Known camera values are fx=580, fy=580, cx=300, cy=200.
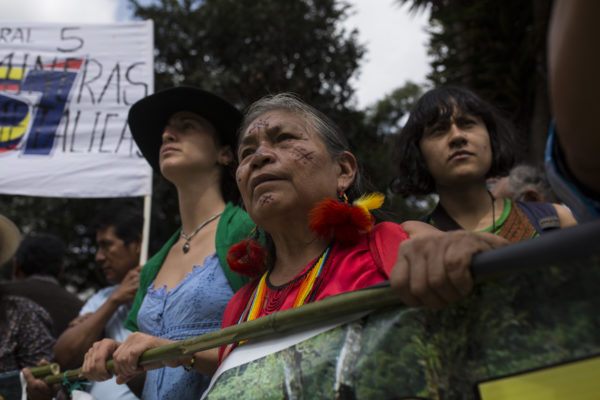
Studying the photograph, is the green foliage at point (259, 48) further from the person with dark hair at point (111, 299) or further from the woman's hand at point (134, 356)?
the woman's hand at point (134, 356)

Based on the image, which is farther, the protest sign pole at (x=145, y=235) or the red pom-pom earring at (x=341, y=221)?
the protest sign pole at (x=145, y=235)

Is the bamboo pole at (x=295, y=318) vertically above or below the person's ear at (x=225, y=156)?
above

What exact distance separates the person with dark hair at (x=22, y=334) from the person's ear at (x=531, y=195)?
2.65 meters

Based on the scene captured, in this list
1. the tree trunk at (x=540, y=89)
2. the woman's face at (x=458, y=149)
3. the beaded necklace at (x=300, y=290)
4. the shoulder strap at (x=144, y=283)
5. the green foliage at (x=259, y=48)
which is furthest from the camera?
the green foliage at (x=259, y=48)

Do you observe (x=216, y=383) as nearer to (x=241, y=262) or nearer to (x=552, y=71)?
(x=241, y=262)

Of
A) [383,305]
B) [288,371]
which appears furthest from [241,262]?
[383,305]

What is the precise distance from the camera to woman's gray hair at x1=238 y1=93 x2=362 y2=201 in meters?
1.99

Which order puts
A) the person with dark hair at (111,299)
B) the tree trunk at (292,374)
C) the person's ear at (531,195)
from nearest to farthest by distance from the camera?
the tree trunk at (292,374) → the person with dark hair at (111,299) → the person's ear at (531,195)

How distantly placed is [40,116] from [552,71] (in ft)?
14.0

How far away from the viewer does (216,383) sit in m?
1.47

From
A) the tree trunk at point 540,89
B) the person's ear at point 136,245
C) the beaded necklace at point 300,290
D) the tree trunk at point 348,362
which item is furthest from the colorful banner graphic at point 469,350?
the tree trunk at point 540,89

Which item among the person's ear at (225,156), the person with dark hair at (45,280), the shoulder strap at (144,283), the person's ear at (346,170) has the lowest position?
the person with dark hair at (45,280)

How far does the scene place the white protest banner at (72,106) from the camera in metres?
4.08

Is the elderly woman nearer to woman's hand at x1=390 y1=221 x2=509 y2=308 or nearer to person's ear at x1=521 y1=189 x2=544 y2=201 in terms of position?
woman's hand at x1=390 y1=221 x2=509 y2=308
